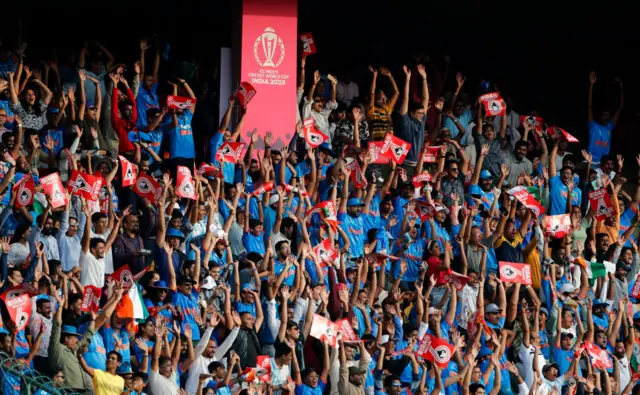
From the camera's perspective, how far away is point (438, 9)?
22266 mm

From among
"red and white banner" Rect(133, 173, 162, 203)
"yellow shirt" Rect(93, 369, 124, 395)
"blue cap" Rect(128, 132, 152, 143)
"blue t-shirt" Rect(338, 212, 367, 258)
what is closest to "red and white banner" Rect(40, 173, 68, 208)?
"red and white banner" Rect(133, 173, 162, 203)

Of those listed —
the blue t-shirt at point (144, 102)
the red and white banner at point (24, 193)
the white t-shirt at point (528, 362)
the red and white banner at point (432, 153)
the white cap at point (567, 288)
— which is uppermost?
the blue t-shirt at point (144, 102)

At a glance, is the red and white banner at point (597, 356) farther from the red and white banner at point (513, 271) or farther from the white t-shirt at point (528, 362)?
the red and white banner at point (513, 271)

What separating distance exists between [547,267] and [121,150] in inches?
195

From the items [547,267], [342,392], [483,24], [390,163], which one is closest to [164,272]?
[342,392]

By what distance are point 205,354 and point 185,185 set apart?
2158 millimetres

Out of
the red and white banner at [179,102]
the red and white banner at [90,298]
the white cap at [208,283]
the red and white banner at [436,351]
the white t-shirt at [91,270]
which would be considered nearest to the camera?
the red and white banner at [90,298]

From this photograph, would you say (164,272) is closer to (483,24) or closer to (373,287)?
(373,287)

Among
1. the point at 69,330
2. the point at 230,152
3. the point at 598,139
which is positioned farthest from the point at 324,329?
the point at 598,139

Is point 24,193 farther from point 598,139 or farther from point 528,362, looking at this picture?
point 598,139

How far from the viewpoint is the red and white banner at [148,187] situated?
16.8 m

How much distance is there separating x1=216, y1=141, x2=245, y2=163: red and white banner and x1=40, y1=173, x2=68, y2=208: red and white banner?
7.70ft

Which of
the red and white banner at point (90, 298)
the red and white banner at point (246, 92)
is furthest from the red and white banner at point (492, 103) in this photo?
the red and white banner at point (90, 298)

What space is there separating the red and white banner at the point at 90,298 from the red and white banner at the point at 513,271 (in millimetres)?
4723
